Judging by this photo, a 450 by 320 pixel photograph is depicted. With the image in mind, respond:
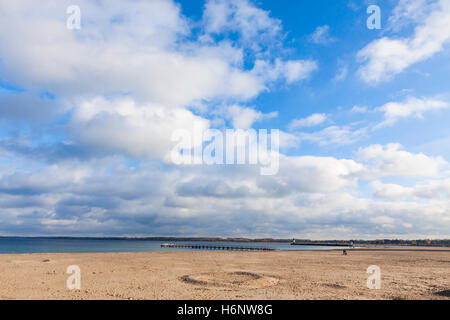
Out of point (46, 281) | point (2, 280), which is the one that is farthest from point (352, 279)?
point (2, 280)

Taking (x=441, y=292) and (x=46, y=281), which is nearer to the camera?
(x=441, y=292)

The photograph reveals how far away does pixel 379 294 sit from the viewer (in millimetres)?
18203

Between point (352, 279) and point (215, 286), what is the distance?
11340 millimetres

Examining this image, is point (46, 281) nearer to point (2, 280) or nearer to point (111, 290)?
point (2, 280)

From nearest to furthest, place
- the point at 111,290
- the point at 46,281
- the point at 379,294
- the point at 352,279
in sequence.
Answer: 1. the point at 379,294
2. the point at 111,290
3. the point at 46,281
4. the point at 352,279
